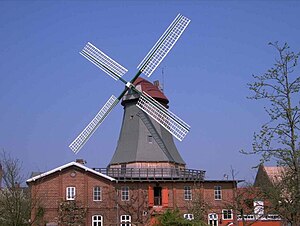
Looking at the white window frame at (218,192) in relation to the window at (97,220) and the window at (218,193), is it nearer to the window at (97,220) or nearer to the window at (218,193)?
the window at (218,193)

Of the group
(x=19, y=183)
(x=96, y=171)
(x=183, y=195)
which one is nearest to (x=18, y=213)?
(x=19, y=183)

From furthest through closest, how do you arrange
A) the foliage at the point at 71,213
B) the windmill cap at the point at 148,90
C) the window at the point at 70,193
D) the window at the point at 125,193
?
1. the windmill cap at the point at 148,90
2. the window at the point at 125,193
3. the window at the point at 70,193
4. the foliage at the point at 71,213

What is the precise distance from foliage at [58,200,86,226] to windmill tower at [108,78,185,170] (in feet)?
16.6

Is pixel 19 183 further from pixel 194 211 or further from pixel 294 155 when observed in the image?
pixel 294 155

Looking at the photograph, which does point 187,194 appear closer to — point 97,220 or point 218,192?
point 218,192

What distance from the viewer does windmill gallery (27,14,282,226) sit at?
38.5 meters

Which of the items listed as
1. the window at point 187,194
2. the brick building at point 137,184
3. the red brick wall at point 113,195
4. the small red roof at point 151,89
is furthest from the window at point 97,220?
the small red roof at point 151,89

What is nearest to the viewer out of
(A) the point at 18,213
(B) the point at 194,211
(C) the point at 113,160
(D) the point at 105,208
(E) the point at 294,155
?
(E) the point at 294,155

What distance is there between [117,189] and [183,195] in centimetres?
524

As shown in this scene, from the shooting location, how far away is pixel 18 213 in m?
24.9

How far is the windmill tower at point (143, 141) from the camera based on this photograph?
135 feet

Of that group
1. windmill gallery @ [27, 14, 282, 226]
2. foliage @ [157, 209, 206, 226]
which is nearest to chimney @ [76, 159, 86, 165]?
windmill gallery @ [27, 14, 282, 226]

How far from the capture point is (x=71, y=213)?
3841cm

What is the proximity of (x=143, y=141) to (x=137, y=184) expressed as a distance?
3742mm
